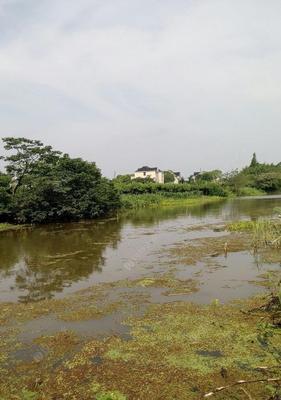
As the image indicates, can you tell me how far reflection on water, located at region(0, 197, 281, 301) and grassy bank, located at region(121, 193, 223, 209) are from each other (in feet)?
38.9

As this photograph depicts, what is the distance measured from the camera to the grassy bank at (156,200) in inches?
1403

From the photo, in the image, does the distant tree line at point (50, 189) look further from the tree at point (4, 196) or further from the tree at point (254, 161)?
the tree at point (254, 161)

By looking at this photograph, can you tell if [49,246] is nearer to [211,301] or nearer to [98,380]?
[211,301]

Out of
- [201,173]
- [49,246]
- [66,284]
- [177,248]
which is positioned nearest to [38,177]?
[49,246]

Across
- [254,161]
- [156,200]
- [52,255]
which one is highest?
[254,161]

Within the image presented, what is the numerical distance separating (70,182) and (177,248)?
40.6ft

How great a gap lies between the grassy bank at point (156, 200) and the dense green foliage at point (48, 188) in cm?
752

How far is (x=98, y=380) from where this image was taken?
200 inches

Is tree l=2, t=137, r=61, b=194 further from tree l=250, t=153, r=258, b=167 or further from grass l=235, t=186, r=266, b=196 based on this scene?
tree l=250, t=153, r=258, b=167

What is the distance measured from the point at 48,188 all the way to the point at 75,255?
411 inches

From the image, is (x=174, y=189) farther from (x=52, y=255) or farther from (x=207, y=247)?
(x=52, y=255)

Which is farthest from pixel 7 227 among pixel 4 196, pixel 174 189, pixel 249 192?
pixel 249 192

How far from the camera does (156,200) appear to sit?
130ft

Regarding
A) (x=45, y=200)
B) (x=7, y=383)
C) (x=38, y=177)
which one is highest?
(x=38, y=177)
